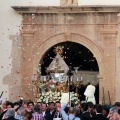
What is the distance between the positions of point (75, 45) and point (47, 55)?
1.36m

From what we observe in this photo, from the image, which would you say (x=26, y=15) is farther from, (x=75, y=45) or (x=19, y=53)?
(x=75, y=45)

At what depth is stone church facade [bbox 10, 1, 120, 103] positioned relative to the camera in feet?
61.5

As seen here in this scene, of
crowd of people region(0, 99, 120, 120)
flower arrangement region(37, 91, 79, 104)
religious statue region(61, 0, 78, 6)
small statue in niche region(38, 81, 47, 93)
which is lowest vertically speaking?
crowd of people region(0, 99, 120, 120)

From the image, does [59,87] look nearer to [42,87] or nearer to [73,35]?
[42,87]

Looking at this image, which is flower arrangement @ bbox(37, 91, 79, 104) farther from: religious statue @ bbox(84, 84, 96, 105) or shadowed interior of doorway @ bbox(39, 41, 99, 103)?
shadowed interior of doorway @ bbox(39, 41, 99, 103)

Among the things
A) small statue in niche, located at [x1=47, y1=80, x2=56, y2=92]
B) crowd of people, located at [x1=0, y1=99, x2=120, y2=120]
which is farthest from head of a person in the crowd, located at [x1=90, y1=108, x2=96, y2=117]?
small statue in niche, located at [x1=47, y1=80, x2=56, y2=92]

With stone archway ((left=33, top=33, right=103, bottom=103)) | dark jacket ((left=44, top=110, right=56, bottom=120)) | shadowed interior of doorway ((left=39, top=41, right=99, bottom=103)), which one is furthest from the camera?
shadowed interior of doorway ((left=39, top=41, right=99, bottom=103))

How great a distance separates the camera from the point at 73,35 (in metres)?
19.1

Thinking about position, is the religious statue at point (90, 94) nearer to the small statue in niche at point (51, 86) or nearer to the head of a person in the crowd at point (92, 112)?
the small statue in niche at point (51, 86)

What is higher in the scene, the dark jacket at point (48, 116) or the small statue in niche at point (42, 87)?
the small statue in niche at point (42, 87)

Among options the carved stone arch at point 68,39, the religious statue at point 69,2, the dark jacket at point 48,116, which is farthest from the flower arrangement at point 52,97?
the dark jacket at point 48,116

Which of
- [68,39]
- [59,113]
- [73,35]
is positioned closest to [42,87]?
[68,39]

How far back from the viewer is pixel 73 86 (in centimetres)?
1945

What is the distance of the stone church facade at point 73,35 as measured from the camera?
18734 millimetres
